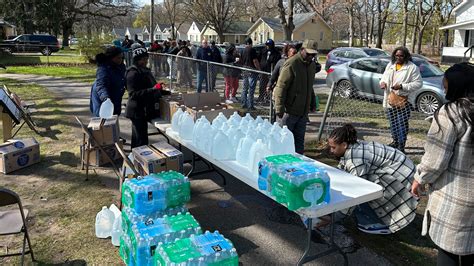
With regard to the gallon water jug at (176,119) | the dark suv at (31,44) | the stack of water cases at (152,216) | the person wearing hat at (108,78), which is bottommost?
the stack of water cases at (152,216)

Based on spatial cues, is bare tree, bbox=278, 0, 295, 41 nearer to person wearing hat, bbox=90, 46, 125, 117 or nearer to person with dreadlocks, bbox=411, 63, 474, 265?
person wearing hat, bbox=90, 46, 125, 117

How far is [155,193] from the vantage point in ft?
11.4

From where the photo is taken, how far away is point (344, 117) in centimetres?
947

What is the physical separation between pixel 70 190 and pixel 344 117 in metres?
6.36

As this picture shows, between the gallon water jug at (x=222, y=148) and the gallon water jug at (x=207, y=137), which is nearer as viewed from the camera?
the gallon water jug at (x=222, y=148)

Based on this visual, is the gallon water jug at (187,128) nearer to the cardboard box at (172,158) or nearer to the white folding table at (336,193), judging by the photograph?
the cardboard box at (172,158)

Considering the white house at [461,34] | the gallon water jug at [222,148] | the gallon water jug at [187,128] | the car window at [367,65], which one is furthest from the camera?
the white house at [461,34]

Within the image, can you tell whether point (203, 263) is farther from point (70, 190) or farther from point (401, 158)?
point (70, 190)

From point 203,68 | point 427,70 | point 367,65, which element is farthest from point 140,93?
point 427,70

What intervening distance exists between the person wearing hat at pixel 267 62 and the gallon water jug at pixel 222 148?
Answer: 4794 millimetres

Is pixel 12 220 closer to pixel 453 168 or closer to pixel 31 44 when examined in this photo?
pixel 453 168

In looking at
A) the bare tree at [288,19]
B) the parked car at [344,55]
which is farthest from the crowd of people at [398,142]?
the bare tree at [288,19]

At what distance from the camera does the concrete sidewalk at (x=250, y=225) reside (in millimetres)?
3754

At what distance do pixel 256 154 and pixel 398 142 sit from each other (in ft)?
12.7
